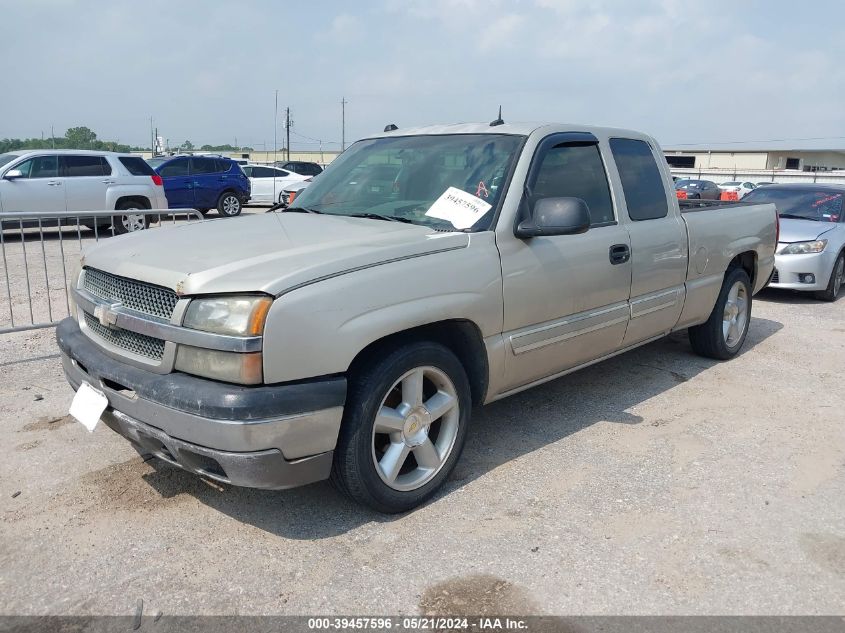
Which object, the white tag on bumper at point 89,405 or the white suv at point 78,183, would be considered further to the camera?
the white suv at point 78,183

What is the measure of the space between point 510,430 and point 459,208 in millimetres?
1506

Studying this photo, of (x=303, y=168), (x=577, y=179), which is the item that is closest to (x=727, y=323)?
(x=577, y=179)

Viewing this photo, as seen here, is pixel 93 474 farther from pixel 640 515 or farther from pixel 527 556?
pixel 640 515

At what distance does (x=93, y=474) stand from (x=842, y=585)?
355cm

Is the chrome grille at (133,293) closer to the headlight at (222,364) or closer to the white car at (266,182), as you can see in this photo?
the headlight at (222,364)

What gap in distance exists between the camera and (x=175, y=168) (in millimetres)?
18078

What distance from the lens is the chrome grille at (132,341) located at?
9.91 ft

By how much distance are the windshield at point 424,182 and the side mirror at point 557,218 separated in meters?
0.23

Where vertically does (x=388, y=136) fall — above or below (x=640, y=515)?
above

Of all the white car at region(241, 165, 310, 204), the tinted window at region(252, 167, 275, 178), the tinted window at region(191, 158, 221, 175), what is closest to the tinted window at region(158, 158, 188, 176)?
the tinted window at region(191, 158, 221, 175)

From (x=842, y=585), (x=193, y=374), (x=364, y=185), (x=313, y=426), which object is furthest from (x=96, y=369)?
(x=842, y=585)

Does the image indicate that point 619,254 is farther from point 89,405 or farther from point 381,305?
point 89,405

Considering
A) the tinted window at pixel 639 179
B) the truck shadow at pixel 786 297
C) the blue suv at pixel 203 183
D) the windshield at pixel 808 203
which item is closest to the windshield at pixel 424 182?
the tinted window at pixel 639 179

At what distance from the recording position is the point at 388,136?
4715 millimetres
